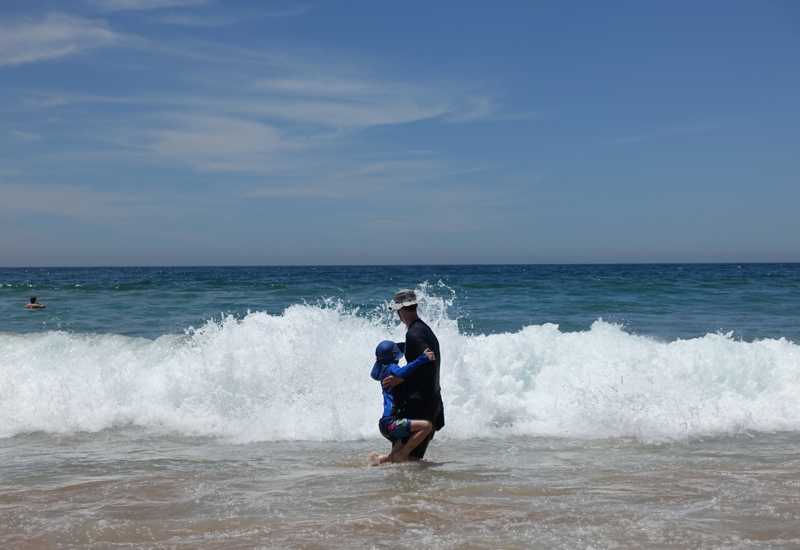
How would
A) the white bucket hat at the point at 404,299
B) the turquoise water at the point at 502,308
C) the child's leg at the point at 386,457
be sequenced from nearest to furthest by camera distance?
1. the white bucket hat at the point at 404,299
2. the child's leg at the point at 386,457
3. the turquoise water at the point at 502,308

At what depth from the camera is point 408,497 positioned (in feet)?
15.7

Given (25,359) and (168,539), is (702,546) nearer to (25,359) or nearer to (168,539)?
(168,539)

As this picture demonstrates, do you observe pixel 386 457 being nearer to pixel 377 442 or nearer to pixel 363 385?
pixel 377 442

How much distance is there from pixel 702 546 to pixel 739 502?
104 centimetres

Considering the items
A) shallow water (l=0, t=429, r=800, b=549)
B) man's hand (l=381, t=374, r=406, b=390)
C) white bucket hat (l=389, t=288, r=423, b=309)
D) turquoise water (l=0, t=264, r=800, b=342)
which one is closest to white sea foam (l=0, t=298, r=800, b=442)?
shallow water (l=0, t=429, r=800, b=549)

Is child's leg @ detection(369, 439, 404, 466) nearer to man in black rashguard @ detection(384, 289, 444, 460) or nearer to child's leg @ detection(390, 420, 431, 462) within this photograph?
child's leg @ detection(390, 420, 431, 462)

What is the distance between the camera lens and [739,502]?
4617 millimetres

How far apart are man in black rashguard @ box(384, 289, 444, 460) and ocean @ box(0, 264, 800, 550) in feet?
1.82

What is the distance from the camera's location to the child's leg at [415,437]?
5.56m

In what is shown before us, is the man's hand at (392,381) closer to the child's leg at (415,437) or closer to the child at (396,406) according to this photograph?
the child at (396,406)

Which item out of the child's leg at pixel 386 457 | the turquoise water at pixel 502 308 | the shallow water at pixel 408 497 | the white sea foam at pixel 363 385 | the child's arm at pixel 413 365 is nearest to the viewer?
the shallow water at pixel 408 497

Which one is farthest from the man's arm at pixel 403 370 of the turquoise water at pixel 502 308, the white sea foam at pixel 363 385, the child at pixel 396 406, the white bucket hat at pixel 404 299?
the turquoise water at pixel 502 308

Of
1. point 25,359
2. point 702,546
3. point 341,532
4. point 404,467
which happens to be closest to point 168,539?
point 341,532

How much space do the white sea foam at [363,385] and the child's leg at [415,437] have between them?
85.2 inches
